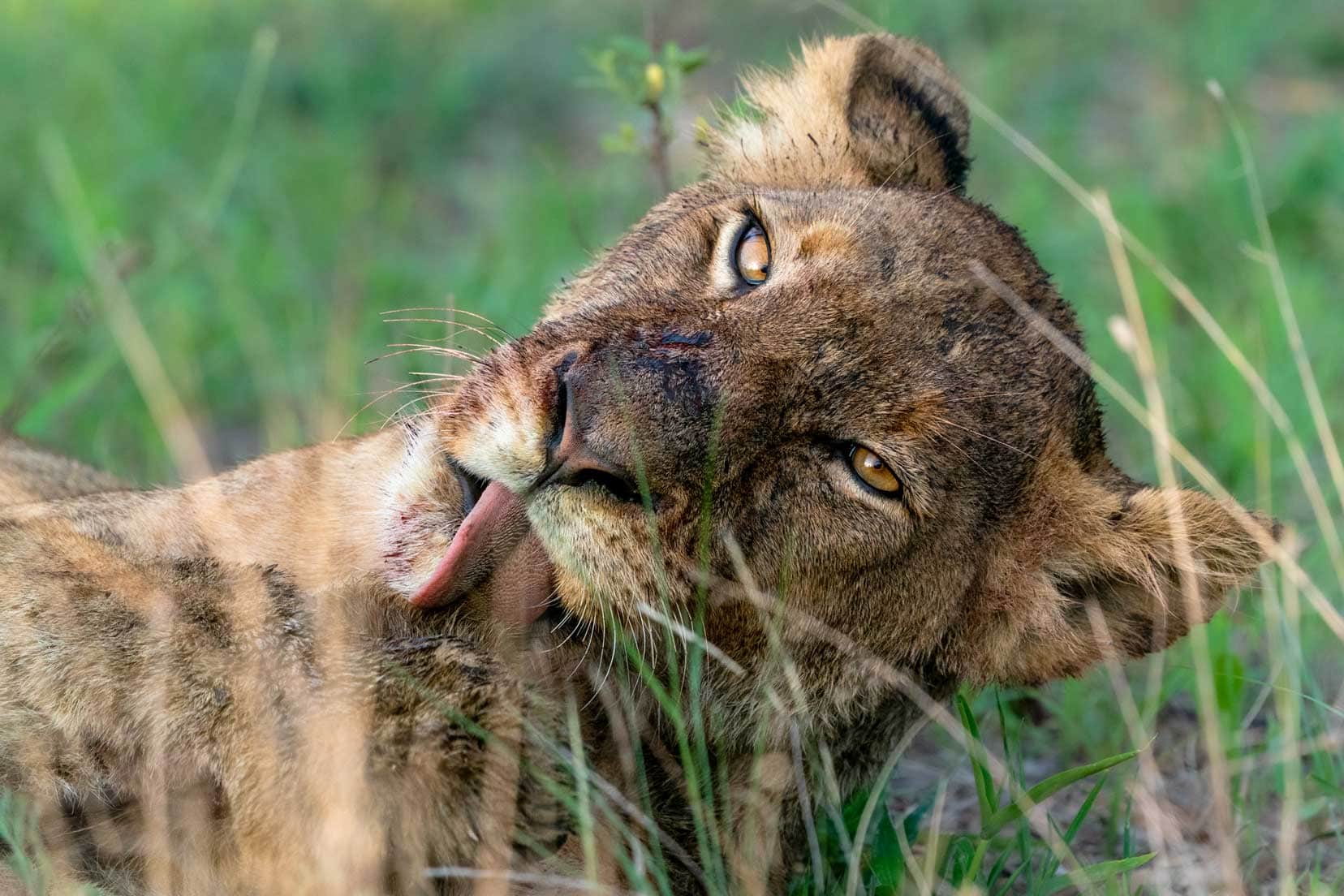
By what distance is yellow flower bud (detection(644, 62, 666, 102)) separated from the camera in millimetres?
5223

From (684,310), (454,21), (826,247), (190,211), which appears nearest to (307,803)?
(684,310)

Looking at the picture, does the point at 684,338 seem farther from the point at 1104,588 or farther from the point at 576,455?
the point at 1104,588

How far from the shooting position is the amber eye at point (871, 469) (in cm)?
364

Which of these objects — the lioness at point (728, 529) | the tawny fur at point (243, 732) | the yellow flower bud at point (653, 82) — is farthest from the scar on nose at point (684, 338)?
the yellow flower bud at point (653, 82)

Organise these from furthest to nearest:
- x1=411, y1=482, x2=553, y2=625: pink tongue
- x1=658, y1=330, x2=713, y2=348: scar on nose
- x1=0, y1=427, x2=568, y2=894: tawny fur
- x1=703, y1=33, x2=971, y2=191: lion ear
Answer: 1. x1=703, y1=33, x2=971, y2=191: lion ear
2. x1=658, y1=330, x2=713, y2=348: scar on nose
3. x1=411, y1=482, x2=553, y2=625: pink tongue
4. x1=0, y1=427, x2=568, y2=894: tawny fur

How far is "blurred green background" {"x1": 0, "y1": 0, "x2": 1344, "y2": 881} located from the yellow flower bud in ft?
1.31

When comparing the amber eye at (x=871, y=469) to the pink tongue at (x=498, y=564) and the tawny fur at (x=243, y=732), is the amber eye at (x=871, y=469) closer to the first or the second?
the pink tongue at (x=498, y=564)

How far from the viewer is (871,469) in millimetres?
3637

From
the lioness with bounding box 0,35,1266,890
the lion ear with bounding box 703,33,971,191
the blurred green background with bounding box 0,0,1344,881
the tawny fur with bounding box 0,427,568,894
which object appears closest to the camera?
the tawny fur with bounding box 0,427,568,894

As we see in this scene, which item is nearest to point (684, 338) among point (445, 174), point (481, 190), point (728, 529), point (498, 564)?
point (728, 529)

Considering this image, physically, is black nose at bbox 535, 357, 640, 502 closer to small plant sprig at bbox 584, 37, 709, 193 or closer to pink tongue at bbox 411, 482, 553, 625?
pink tongue at bbox 411, 482, 553, 625

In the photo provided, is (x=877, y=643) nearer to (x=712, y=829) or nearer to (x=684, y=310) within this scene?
(x=712, y=829)

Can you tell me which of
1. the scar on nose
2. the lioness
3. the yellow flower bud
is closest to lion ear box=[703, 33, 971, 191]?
the yellow flower bud

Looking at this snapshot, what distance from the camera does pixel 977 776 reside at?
3.58 meters
